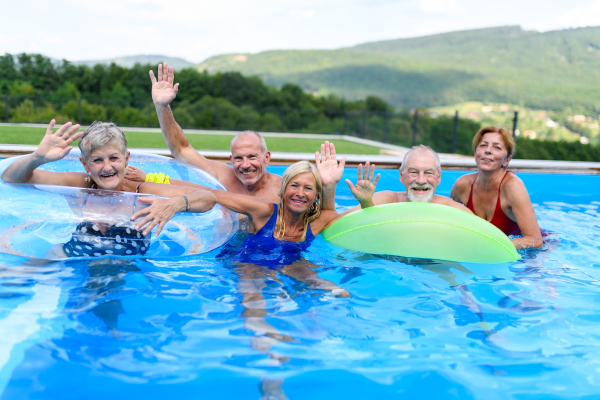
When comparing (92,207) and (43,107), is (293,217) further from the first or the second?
(43,107)

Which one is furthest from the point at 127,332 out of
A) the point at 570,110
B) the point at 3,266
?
the point at 570,110

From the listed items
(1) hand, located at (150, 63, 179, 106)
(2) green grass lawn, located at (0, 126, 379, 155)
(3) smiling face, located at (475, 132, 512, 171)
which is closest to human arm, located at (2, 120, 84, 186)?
(1) hand, located at (150, 63, 179, 106)

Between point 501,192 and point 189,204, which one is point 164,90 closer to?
point 189,204

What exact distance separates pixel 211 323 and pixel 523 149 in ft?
105

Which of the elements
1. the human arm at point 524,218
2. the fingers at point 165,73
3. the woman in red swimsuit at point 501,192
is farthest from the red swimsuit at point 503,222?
the fingers at point 165,73

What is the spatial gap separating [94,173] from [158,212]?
60 centimetres

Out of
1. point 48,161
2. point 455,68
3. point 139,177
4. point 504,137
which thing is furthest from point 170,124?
point 455,68

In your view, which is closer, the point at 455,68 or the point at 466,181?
the point at 466,181

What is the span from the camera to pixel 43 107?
23.1 m

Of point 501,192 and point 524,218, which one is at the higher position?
point 501,192

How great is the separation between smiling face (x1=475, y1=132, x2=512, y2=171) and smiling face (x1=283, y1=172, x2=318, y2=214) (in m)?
1.50

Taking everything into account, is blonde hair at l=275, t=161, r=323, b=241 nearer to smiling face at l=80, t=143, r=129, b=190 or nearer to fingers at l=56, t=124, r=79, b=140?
smiling face at l=80, t=143, r=129, b=190

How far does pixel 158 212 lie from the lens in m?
2.46

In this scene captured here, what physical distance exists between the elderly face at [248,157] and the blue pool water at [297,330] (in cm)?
76
